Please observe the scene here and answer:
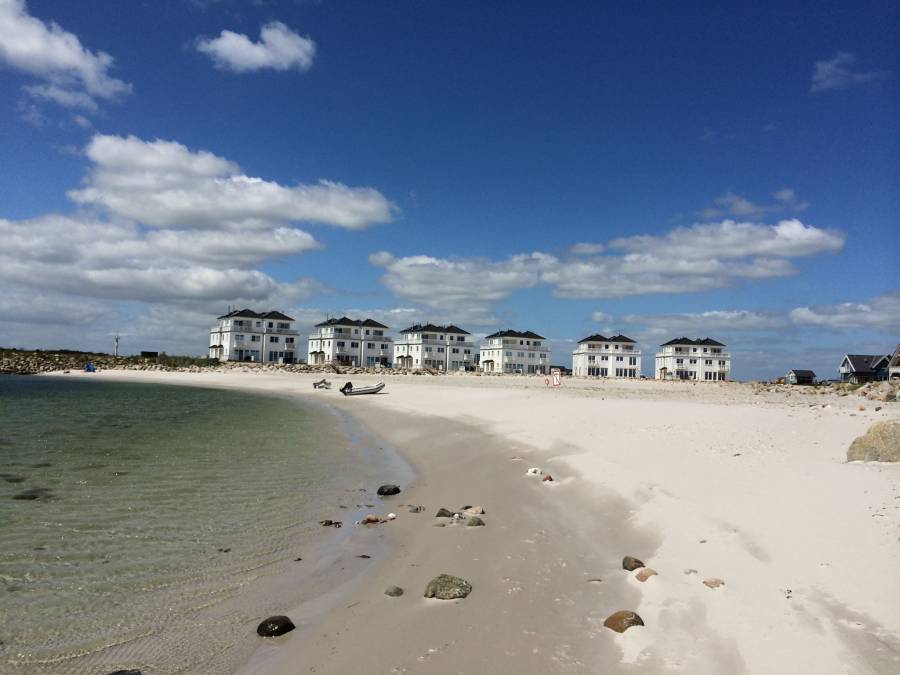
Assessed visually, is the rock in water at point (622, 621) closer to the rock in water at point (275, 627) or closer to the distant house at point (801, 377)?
the rock in water at point (275, 627)

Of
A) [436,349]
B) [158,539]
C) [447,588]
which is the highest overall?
[436,349]

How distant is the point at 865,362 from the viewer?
92.5m

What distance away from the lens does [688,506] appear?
370 inches

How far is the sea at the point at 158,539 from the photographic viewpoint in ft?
19.0

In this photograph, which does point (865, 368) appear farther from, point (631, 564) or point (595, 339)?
point (631, 564)

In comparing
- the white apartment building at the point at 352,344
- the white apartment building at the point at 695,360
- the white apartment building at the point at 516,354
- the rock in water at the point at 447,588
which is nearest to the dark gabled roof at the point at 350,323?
the white apartment building at the point at 352,344

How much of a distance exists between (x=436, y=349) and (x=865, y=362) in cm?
7820

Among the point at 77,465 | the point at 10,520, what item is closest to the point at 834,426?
the point at 10,520

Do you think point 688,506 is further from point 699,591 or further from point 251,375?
point 251,375

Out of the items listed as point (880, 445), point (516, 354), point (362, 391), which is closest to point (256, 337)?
point (516, 354)

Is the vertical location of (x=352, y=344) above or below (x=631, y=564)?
above

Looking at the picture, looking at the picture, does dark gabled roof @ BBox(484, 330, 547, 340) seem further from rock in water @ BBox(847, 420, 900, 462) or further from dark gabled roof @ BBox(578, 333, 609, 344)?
rock in water @ BBox(847, 420, 900, 462)

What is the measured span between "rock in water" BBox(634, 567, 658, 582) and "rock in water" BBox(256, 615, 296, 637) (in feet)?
13.7

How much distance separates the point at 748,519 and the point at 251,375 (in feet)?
276
